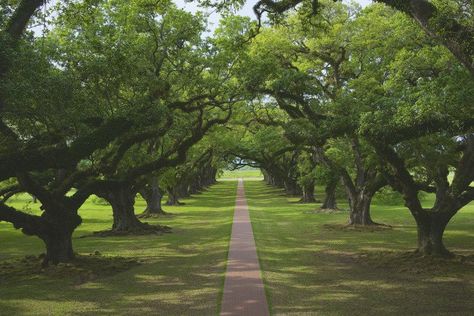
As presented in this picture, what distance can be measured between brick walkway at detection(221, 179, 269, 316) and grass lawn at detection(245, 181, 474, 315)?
27 cm

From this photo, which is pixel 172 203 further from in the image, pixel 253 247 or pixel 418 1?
pixel 418 1

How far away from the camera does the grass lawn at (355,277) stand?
9492mm

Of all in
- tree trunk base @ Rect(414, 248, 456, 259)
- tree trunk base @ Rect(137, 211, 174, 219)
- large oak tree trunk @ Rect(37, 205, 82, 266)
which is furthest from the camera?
tree trunk base @ Rect(137, 211, 174, 219)

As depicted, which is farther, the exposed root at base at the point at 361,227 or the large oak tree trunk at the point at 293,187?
the large oak tree trunk at the point at 293,187

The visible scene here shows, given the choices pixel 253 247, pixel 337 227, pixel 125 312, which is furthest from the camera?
pixel 337 227

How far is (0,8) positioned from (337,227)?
18.3m

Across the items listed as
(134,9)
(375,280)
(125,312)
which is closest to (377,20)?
(134,9)

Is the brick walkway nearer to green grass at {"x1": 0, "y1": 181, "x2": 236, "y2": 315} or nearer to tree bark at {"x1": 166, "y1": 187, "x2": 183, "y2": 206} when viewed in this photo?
green grass at {"x1": 0, "y1": 181, "x2": 236, "y2": 315}

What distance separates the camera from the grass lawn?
31.1 ft

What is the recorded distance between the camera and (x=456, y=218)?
28.8 metres

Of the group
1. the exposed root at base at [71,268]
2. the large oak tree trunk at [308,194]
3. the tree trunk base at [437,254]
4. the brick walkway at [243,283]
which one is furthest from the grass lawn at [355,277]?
the large oak tree trunk at [308,194]

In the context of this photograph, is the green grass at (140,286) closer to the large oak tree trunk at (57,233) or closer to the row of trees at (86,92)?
the large oak tree trunk at (57,233)

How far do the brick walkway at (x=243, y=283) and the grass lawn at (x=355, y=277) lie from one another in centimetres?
27

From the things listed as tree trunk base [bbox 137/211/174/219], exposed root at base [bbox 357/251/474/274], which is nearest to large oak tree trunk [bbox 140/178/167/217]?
tree trunk base [bbox 137/211/174/219]
